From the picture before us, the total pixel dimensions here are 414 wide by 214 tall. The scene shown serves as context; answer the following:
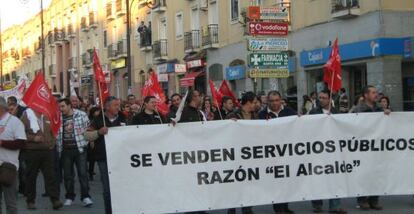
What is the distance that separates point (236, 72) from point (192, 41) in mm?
5318

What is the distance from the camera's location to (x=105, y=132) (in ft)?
28.8

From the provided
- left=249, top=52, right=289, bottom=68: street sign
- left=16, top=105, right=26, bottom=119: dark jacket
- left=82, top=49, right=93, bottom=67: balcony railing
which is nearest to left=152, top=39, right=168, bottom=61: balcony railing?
left=82, top=49, right=93, bottom=67: balcony railing

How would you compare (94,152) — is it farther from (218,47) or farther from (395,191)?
(218,47)

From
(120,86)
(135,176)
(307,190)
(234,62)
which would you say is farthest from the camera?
(120,86)

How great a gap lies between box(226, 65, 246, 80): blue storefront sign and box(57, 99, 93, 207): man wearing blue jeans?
19843 millimetres

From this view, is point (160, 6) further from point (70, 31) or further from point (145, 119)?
point (145, 119)

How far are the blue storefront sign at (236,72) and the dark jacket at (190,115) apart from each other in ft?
71.1

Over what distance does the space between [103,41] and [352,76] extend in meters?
31.0

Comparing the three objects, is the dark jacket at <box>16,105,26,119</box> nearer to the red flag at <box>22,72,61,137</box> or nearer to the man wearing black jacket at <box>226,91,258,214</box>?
the red flag at <box>22,72,61,137</box>

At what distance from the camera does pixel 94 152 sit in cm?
936

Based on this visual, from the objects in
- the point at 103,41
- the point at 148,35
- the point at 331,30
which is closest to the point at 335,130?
the point at 331,30

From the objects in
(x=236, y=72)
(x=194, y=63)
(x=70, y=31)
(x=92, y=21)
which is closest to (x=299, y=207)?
(x=236, y=72)

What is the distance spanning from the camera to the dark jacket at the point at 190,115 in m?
9.65

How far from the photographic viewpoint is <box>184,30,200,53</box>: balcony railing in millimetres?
36500
